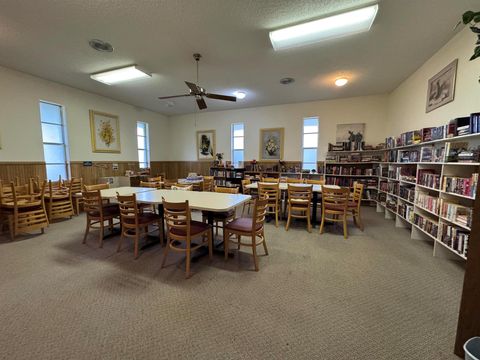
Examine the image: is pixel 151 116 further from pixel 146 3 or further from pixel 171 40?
pixel 146 3

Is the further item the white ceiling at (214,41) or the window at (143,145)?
the window at (143,145)

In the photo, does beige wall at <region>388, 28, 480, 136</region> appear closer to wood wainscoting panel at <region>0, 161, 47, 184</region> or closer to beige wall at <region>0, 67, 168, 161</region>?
beige wall at <region>0, 67, 168, 161</region>

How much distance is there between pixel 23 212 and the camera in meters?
3.63

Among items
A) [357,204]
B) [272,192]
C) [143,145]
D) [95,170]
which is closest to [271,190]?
[272,192]

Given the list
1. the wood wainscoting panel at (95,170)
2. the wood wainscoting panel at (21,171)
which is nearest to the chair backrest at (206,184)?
the wood wainscoting panel at (95,170)

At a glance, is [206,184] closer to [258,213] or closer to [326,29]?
[258,213]

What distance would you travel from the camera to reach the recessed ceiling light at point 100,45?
321 centimetres

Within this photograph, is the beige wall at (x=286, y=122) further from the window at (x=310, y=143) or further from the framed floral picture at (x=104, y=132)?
the framed floral picture at (x=104, y=132)

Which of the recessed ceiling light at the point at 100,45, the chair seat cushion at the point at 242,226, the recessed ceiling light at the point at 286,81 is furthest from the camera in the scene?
the recessed ceiling light at the point at 286,81

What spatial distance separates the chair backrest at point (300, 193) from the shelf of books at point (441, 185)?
1753 millimetres

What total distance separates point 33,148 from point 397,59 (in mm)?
7759

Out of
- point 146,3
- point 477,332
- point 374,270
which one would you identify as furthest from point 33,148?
point 477,332

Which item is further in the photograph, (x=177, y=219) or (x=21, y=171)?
(x=21, y=171)

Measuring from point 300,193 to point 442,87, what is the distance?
2.83 m
